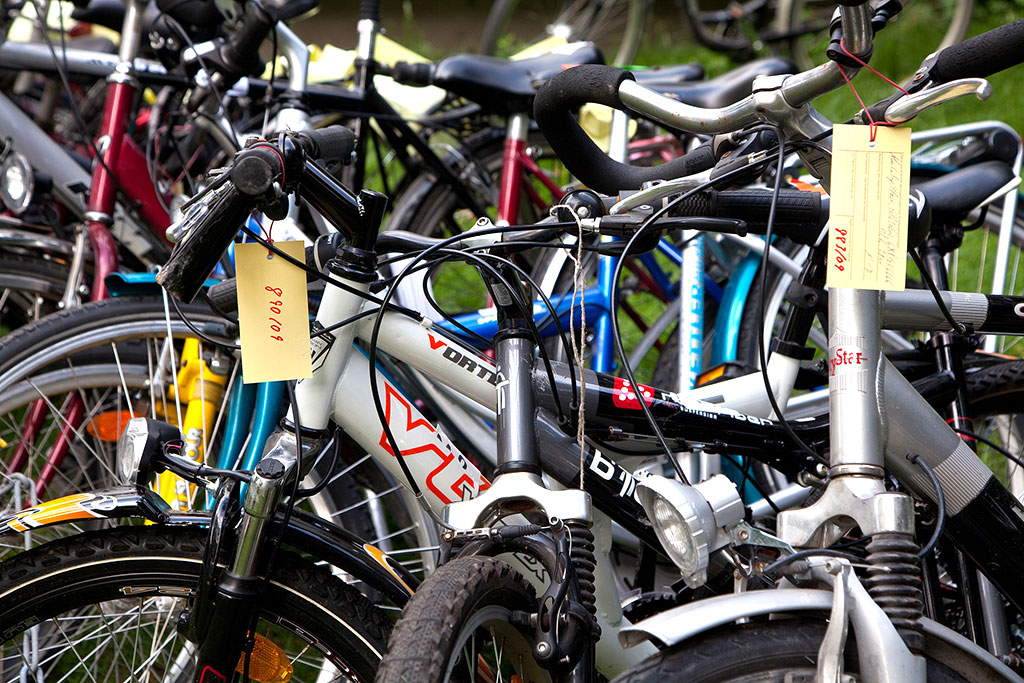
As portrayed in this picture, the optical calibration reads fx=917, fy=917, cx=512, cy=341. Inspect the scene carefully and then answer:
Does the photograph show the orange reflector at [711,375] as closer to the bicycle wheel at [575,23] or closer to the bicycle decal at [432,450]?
the bicycle decal at [432,450]

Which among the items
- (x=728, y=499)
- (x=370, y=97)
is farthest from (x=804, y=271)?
(x=370, y=97)

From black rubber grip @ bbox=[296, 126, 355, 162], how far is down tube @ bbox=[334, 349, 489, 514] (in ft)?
1.02

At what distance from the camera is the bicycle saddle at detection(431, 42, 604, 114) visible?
2.57 meters

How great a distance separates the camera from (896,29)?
199 inches

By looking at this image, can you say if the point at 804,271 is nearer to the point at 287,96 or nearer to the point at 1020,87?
the point at 287,96

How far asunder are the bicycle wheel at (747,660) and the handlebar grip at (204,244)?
69 cm

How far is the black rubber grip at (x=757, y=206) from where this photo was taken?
115 cm

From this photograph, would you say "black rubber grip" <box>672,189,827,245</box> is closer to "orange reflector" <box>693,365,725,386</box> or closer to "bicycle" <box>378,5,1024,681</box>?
"bicycle" <box>378,5,1024,681</box>

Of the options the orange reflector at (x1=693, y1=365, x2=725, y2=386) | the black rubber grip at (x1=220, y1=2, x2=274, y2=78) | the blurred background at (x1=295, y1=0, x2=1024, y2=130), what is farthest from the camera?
the blurred background at (x1=295, y1=0, x2=1024, y2=130)

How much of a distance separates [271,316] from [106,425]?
39.9 inches

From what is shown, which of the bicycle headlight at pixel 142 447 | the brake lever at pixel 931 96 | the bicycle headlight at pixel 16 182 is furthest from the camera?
the bicycle headlight at pixel 16 182

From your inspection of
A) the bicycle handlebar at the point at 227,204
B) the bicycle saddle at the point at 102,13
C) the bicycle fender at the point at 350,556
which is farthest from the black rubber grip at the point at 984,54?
the bicycle saddle at the point at 102,13

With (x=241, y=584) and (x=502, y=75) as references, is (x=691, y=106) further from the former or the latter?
(x=502, y=75)

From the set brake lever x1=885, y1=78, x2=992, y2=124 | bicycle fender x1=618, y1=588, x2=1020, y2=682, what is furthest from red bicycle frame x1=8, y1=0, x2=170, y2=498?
brake lever x1=885, y1=78, x2=992, y2=124
